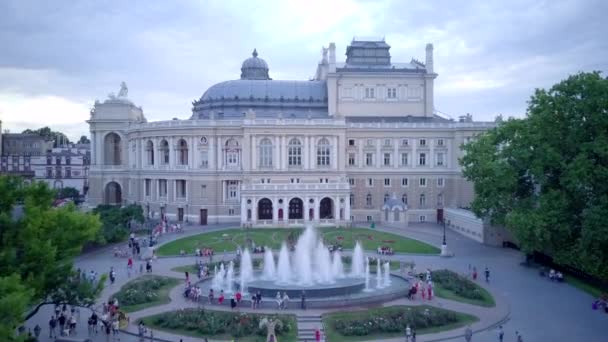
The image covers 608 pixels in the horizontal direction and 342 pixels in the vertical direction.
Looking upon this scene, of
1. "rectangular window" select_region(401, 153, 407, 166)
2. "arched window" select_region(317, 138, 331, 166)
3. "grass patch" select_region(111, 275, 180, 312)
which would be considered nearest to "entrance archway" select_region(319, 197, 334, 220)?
"arched window" select_region(317, 138, 331, 166)

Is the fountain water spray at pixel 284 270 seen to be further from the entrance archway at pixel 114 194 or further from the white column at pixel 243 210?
the entrance archway at pixel 114 194

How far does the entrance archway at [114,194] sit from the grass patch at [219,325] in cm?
6585

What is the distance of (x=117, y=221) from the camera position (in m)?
63.9

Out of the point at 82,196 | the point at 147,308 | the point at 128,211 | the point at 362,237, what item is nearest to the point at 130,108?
the point at 128,211

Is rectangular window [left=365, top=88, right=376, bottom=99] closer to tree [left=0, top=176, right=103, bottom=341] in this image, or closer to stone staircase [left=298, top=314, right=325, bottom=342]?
stone staircase [left=298, top=314, right=325, bottom=342]

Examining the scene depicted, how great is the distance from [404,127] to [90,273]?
167 feet

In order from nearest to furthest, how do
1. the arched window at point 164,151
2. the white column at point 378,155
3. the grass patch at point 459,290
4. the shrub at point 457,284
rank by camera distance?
1. the grass patch at point 459,290
2. the shrub at point 457,284
3. the white column at point 378,155
4. the arched window at point 164,151

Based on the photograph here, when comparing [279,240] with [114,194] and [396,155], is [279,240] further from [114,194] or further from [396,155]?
[114,194]

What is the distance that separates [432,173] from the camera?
8250 cm

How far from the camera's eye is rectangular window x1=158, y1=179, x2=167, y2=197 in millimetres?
83938

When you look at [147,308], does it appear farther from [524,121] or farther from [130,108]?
[130,108]

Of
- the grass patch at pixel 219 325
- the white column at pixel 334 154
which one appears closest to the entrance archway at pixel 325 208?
the white column at pixel 334 154

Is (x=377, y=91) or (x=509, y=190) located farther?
(x=377, y=91)

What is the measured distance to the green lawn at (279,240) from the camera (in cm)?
5884
